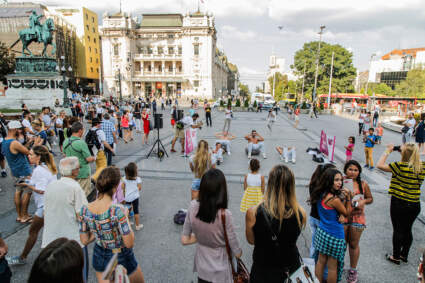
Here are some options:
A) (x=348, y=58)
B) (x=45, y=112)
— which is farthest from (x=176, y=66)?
(x=45, y=112)

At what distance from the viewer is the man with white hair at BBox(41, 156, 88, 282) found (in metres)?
2.93

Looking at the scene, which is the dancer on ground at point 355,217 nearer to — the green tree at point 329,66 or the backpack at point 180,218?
the backpack at point 180,218

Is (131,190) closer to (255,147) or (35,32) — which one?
(255,147)

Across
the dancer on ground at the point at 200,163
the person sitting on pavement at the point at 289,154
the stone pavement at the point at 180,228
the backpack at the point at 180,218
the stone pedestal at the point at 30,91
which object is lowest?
the stone pavement at the point at 180,228

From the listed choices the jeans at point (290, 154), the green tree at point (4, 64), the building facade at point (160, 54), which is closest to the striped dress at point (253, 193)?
the jeans at point (290, 154)

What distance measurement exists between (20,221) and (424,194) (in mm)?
9765

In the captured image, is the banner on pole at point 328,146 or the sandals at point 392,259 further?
the banner on pole at point 328,146

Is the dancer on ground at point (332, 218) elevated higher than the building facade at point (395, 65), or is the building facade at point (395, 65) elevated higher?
the building facade at point (395, 65)

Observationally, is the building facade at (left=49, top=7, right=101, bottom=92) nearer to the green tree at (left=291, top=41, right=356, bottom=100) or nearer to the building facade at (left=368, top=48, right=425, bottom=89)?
the green tree at (left=291, top=41, right=356, bottom=100)

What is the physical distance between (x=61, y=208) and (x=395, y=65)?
371 feet

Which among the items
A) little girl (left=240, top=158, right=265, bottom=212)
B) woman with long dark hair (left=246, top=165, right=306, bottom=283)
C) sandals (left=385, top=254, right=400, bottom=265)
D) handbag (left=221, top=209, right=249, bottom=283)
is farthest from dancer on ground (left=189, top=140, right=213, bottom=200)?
sandals (left=385, top=254, right=400, bottom=265)

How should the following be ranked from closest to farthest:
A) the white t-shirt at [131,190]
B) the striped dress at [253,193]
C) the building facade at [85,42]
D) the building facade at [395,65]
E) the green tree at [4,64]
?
1. the striped dress at [253,193]
2. the white t-shirt at [131,190]
3. the green tree at [4,64]
4. the building facade at [85,42]
5. the building facade at [395,65]

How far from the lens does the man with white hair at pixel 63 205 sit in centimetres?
293

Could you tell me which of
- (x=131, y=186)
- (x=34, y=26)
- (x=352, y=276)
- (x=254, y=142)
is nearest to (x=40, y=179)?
(x=131, y=186)
